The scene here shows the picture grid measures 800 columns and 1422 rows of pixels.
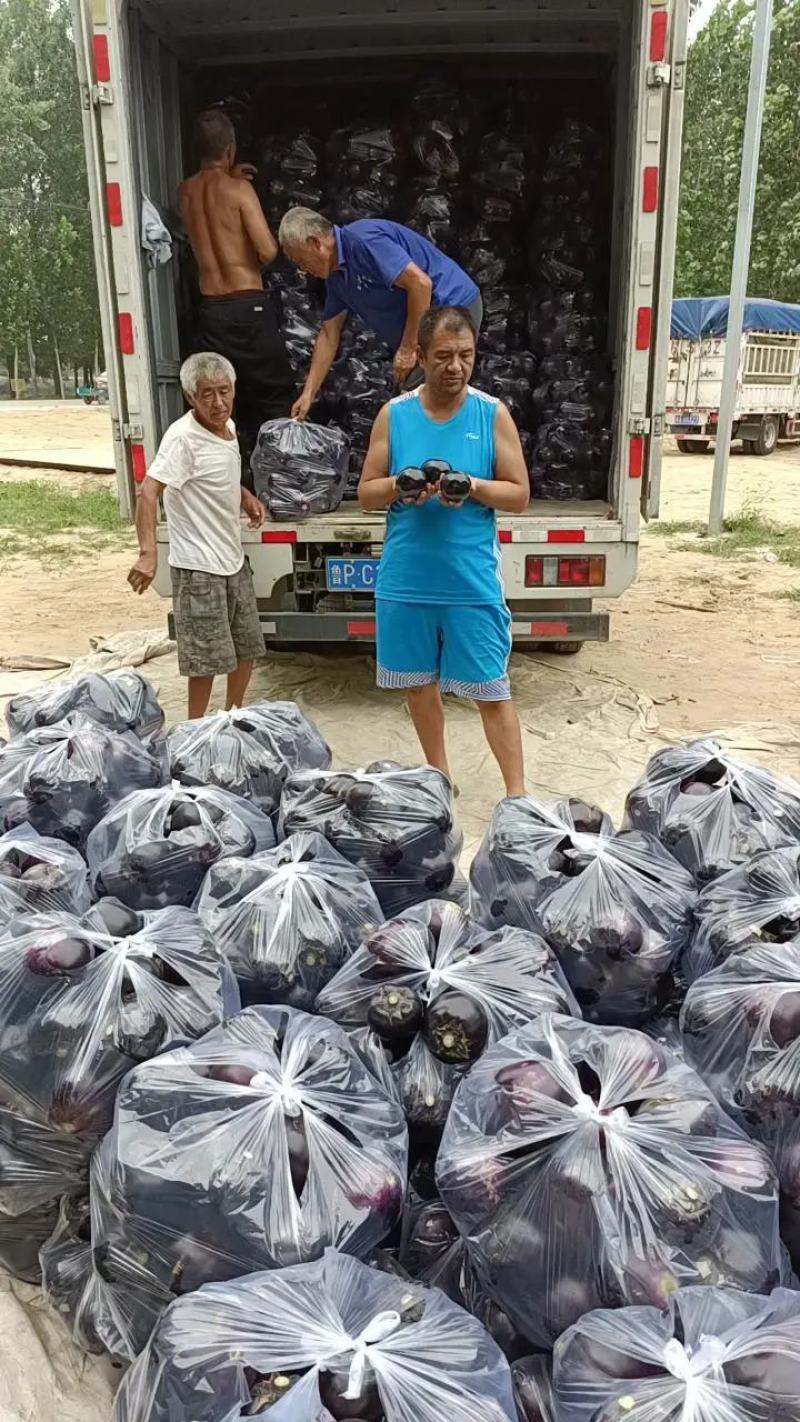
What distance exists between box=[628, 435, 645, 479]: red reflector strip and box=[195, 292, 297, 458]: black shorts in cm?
193

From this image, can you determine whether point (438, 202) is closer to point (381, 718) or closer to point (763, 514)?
point (381, 718)

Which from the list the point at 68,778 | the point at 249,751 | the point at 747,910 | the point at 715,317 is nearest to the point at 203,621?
the point at 249,751

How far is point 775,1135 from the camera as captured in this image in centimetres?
164

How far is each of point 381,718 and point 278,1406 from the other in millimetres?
4150

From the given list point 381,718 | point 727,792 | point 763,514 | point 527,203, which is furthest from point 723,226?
point 727,792

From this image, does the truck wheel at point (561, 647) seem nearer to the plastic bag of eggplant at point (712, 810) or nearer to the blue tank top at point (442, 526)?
the blue tank top at point (442, 526)

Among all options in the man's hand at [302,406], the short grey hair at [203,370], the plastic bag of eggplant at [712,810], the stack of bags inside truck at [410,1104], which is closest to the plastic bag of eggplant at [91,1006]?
the stack of bags inside truck at [410,1104]

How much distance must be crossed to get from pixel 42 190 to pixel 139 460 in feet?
132

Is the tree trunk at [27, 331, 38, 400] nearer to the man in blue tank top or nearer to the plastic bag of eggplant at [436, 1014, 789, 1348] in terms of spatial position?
the man in blue tank top

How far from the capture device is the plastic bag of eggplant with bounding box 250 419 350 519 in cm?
499

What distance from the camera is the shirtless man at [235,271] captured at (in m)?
5.22

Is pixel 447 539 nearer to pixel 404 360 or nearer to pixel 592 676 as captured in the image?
pixel 404 360

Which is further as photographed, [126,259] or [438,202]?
[438,202]

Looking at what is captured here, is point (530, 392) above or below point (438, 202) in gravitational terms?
below
